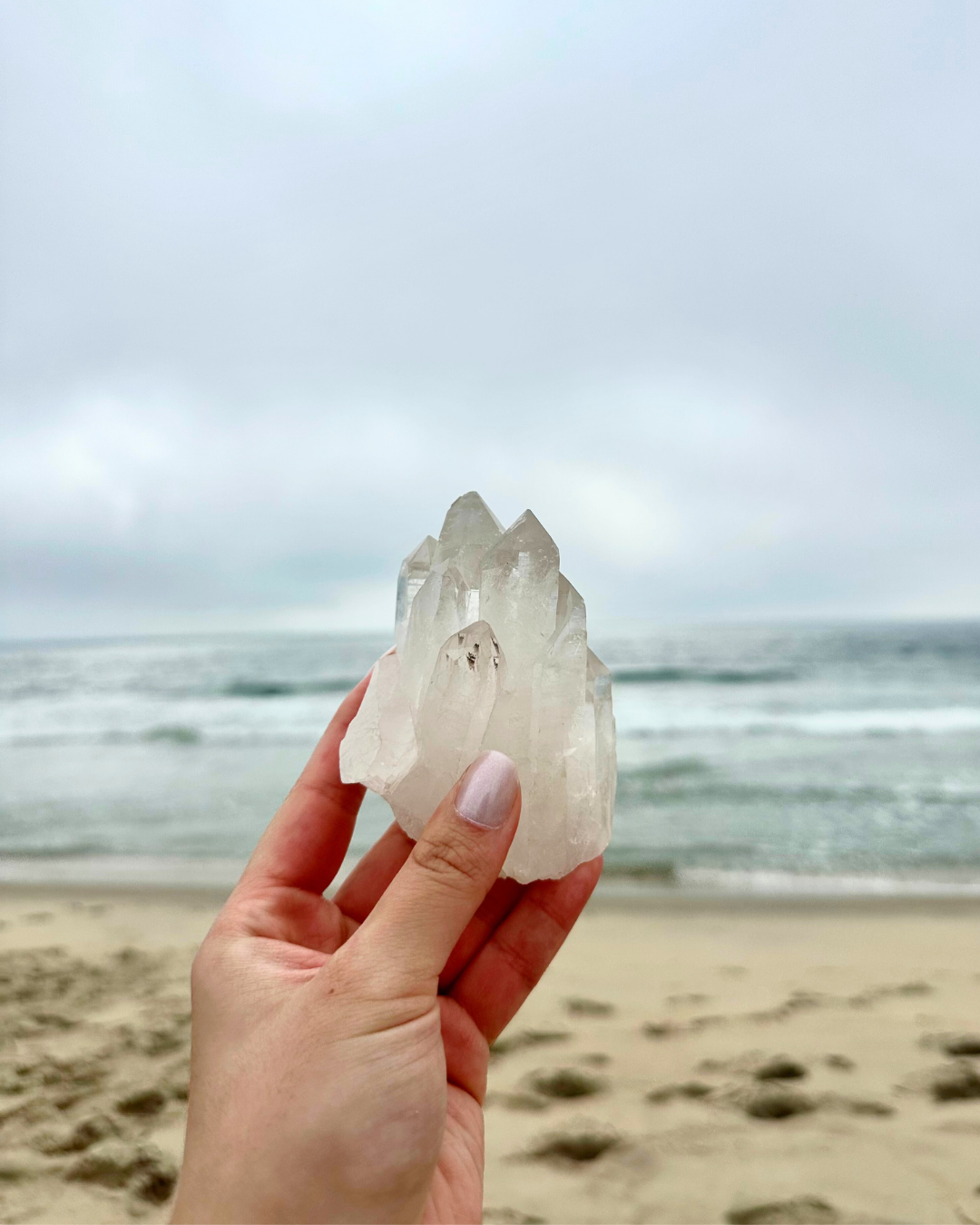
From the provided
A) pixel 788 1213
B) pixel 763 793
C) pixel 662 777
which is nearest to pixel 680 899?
pixel 788 1213

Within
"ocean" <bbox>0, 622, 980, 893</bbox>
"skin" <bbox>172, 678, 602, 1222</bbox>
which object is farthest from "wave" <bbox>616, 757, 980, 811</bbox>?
"skin" <bbox>172, 678, 602, 1222</bbox>

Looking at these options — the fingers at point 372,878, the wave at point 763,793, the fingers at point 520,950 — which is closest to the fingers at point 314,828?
the fingers at point 372,878

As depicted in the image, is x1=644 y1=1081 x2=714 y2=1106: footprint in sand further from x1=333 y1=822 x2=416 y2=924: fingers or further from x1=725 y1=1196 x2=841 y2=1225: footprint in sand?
x1=333 y1=822 x2=416 y2=924: fingers

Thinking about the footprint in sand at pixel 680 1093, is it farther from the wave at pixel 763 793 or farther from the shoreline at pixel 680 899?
the wave at pixel 763 793

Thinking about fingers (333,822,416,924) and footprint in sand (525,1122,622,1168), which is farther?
footprint in sand (525,1122,622,1168)

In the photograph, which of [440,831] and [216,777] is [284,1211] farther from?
[216,777]

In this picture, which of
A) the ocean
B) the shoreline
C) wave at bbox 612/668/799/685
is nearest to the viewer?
the shoreline
